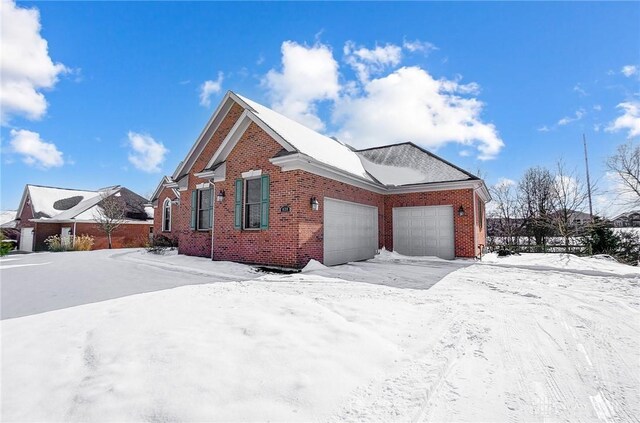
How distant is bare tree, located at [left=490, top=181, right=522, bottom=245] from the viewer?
2683cm

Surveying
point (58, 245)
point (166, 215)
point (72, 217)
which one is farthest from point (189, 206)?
point (72, 217)

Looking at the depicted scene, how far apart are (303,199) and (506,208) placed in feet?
86.8

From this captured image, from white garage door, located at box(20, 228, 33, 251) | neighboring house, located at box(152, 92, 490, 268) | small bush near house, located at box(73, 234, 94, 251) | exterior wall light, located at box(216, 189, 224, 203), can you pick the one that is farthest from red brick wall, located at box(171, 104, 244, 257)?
white garage door, located at box(20, 228, 33, 251)

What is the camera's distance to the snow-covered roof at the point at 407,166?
45.1ft

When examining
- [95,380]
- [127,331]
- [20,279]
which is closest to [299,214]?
[127,331]

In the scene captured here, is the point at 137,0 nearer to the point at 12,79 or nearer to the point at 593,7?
the point at 12,79

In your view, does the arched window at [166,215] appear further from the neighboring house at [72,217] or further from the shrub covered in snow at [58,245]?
the shrub covered in snow at [58,245]

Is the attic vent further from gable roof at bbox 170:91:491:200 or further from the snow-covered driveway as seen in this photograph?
the snow-covered driveway

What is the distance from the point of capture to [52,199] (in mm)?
28375

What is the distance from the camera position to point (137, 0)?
29.9 ft

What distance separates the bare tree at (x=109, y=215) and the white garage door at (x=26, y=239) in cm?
675

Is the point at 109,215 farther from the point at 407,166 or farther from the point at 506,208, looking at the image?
the point at 506,208

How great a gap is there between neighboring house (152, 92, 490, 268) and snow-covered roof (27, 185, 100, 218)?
71.0ft

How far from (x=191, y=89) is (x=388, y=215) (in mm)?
10898
